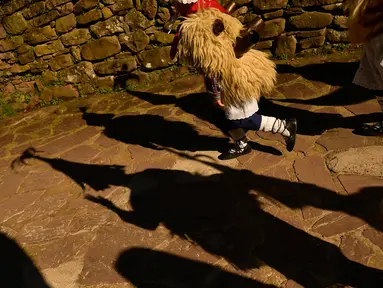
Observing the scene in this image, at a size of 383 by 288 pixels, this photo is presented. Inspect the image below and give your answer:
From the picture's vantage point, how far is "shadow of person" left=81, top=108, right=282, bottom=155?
4137 millimetres

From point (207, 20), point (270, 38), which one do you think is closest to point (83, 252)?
point (207, 20)

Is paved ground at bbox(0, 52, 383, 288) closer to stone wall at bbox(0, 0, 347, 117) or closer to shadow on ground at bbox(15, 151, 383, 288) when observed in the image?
shadow on ground at bbox(15, 151, 383, 288)

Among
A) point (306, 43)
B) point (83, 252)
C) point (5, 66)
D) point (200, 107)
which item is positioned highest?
point (5, 66)

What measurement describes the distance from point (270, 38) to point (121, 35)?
2.39 metres

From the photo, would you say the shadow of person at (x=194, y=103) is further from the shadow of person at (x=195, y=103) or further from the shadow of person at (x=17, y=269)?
the shadow of person at (x=17, y=269)

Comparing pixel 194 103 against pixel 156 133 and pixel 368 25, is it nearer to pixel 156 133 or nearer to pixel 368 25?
pixel 156 133

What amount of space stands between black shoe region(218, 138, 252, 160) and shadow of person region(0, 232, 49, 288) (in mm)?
2071

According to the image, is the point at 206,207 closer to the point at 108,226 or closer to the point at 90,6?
the point at 108,226

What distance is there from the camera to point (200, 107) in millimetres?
4973

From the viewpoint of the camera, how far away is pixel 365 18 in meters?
2.16

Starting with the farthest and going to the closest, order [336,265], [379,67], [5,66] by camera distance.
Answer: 1. [5,66]
2. [336,265]
3. [379,67]

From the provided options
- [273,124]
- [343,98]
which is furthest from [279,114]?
[273,124]

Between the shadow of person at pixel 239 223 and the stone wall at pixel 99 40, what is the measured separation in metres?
2.70

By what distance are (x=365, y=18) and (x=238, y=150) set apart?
75.0 inches
